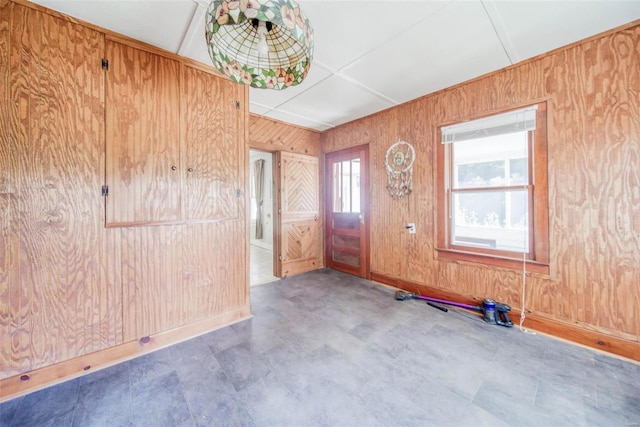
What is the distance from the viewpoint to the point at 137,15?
1762mm

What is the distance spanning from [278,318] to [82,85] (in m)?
2.66

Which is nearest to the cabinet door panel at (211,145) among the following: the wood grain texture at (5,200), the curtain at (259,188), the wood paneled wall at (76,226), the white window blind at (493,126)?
the wood paneled wall at (76,226)

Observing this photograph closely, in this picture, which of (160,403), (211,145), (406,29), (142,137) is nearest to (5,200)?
(142,137)

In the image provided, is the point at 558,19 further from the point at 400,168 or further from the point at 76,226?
the point at 76,226

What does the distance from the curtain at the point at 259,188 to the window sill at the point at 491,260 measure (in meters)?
5.03

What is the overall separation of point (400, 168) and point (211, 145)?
252cm

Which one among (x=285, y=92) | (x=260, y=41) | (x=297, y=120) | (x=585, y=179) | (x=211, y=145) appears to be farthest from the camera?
(x=297, y=120)

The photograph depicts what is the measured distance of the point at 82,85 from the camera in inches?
71.0

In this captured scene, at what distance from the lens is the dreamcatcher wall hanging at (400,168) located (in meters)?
3.36

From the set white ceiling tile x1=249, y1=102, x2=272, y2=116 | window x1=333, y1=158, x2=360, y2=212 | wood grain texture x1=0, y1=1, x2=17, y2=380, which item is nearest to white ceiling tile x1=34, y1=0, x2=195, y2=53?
wood grain texture x1=0, y1=1, x2=17, y2=380

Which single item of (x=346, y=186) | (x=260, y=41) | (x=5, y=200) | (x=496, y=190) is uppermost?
(x=260, y=41)

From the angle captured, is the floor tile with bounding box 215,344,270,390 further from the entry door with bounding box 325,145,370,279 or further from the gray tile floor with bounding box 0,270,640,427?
the entry door with bounding box 325,145,370,279

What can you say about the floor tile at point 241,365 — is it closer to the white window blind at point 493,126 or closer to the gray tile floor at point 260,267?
the gray tile floor at point 260,267

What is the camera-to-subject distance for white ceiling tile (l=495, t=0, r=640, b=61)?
5.66 feet
